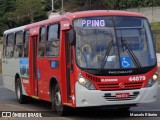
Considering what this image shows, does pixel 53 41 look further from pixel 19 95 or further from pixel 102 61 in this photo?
pixel 19 95

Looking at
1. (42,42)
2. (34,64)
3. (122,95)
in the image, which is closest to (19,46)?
(34,64)

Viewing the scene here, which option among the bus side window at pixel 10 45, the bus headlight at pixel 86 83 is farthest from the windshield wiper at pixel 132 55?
the bus side window at pixel 10 45

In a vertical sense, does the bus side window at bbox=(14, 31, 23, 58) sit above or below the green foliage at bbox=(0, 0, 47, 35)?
above

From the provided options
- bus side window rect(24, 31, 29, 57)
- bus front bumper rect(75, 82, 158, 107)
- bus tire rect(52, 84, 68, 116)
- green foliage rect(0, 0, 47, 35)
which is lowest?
green foliage rect(0, 0, 47, 35)

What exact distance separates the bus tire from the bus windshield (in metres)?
1.56

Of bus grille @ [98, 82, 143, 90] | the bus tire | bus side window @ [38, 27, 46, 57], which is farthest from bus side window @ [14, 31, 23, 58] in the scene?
bus grille @ [98, 82, 143, 90]

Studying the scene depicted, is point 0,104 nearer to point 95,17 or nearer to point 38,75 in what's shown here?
point 38,75

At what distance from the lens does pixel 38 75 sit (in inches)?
611

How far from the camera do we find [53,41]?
45.7ft

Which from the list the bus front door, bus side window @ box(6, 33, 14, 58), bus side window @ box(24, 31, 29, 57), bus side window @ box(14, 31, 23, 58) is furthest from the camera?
bus side window @ box(6, 33, 14, 58)

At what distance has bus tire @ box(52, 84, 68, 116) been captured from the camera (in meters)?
13.3

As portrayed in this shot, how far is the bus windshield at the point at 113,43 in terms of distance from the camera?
12172 millimetres

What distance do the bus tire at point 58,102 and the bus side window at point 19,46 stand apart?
169 inches

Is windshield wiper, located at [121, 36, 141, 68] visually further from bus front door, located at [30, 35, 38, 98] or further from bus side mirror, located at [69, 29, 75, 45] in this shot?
bus front door, located at [30, 35, 38, 98]
